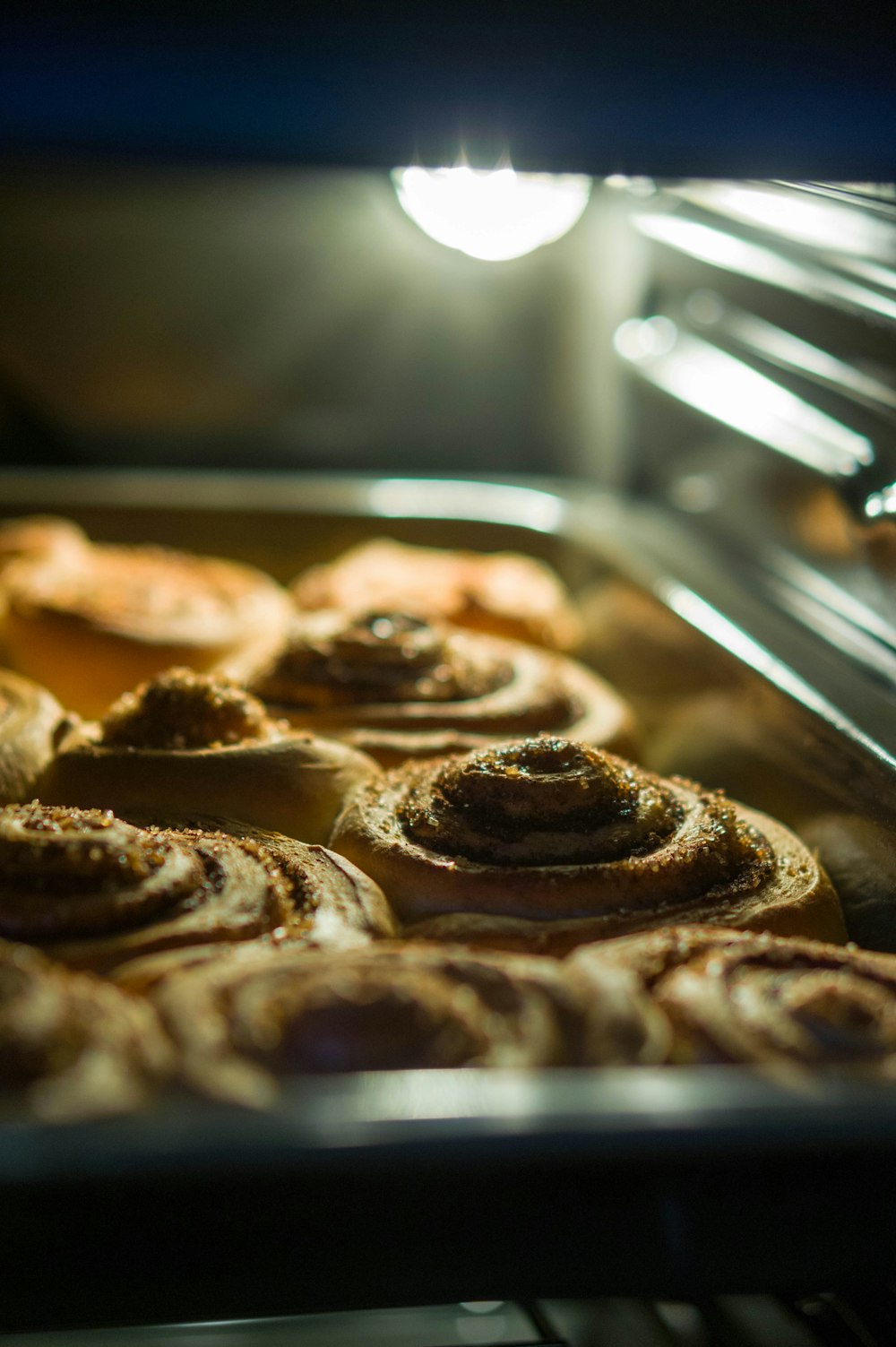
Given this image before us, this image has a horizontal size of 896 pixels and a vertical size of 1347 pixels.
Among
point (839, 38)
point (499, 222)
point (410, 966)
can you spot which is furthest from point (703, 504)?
point (410, 966)

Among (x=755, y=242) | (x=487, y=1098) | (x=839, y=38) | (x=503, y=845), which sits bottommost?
(x=487, y=1098)

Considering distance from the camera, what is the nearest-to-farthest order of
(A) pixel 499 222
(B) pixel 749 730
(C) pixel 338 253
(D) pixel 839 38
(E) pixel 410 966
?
(E) pixel 410 966 → (D) pixel 839 38 → (B) pixel 749 730 → (A) pixel 499 222 → (C) pixel 338 253

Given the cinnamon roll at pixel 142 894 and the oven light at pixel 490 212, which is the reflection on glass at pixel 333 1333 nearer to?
the cinnamon roll at pixel 142 894

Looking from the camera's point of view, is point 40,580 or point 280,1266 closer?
point 280,1266

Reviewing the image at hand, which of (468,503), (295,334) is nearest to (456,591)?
(468,503)

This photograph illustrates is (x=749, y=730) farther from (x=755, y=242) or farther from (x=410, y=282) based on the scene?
(x=410, y=282)

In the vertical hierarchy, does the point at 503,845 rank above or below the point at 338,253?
below

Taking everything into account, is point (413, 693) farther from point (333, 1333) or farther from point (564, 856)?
point (333, 1333)
